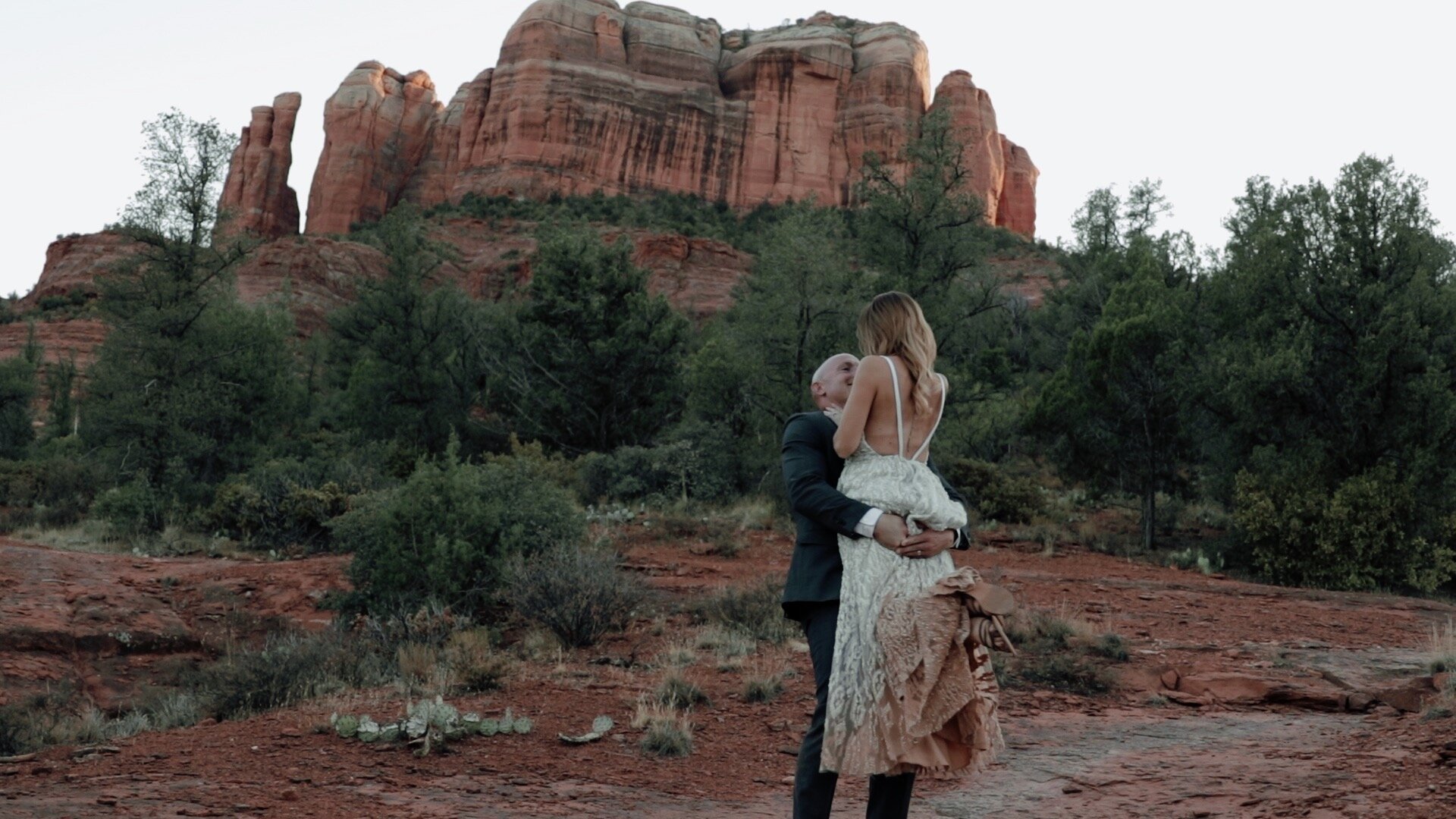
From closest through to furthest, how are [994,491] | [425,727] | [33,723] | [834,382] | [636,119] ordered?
1. [834,382]
2. [425,727]
3. [33,723]
4. [994,491]
5. [636,119]

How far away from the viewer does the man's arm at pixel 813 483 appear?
329 centimetres

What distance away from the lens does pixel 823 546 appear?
3445 mm

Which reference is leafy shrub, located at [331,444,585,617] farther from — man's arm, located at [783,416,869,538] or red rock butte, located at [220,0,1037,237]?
red rock butte, located at [220,0,1037,237]

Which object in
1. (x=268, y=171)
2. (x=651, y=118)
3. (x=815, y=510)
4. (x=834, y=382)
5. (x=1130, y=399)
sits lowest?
(x=815, y=510)

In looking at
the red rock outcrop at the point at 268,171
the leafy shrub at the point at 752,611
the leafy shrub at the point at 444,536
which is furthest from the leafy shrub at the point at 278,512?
the red rock outcrop at the point at 268,171

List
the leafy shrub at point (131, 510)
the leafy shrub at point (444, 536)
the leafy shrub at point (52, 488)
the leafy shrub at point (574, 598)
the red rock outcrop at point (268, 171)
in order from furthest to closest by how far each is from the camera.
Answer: the red rock outcrop at point (268, 171)
the leafy shrub at point (52, 488)
the leafy shrub at point (131, 510)
the leafy shrub at point (444, 536)
the leafy shrub at point (574, 598)

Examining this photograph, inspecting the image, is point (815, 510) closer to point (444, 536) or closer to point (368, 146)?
point (444, 536)

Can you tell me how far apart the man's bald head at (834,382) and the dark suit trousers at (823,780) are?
2.24 ft

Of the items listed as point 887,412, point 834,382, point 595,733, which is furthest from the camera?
point 595,733

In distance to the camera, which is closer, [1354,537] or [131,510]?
[1354,537]

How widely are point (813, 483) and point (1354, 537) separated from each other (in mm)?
14987

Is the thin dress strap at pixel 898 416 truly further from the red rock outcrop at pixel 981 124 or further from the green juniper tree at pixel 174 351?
the red rock outcrop at pixel 981 124

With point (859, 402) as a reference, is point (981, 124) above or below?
above

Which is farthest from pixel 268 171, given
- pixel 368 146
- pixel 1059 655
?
pixel 1059 655
